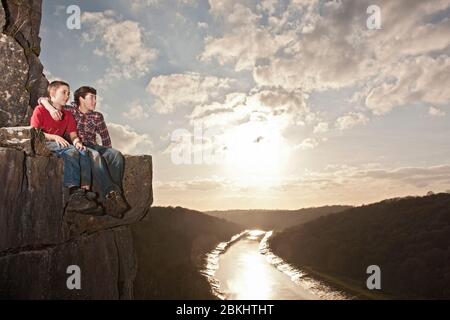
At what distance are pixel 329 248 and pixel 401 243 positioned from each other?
12000 mm

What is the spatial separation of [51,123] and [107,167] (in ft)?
6.93

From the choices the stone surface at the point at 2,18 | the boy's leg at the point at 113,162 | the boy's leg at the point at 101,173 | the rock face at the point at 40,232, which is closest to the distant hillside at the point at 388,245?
the rock face at the point at 40,232

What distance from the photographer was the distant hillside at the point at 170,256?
33031 millimetres

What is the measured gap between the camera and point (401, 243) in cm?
4919

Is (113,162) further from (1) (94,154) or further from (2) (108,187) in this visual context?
(2) (108,187)

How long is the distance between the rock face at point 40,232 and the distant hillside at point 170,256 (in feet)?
17.5

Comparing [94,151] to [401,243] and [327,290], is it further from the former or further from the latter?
[401,243]

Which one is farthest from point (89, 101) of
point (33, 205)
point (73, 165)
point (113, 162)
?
point (33, 205)

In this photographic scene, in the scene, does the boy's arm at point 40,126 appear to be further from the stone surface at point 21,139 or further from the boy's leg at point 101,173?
the boy's leg at point 101,173

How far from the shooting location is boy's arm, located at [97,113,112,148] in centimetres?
1186

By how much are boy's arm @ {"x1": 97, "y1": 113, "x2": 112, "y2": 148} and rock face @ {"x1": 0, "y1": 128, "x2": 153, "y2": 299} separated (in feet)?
6.27

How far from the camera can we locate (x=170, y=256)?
49.3 m

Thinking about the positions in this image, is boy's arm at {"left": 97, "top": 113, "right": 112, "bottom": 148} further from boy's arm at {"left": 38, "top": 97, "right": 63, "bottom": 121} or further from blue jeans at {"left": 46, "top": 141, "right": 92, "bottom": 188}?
boy's arm at {"left": 38, "top": 97, "right": 63, "bottom": 121}
